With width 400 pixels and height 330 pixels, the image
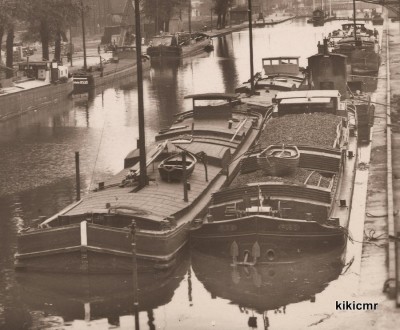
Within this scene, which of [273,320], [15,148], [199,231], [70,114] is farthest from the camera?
[70,114]

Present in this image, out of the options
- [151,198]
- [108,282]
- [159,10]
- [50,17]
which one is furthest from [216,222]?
[159,10]

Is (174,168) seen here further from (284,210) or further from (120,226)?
(284,210)

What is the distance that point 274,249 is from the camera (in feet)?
110

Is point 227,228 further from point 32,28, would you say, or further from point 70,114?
point 32,28

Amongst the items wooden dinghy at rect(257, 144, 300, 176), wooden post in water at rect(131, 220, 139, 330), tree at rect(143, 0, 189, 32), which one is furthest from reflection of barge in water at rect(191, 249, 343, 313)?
tree at rect(143, 0, 189, 32)

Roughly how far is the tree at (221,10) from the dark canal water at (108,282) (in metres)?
97.2

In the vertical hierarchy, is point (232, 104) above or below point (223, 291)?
above

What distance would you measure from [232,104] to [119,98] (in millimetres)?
34441

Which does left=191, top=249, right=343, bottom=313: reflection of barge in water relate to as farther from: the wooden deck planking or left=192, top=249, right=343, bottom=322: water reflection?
the wooden deck planking

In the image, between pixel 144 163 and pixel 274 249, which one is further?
pixel 144 163

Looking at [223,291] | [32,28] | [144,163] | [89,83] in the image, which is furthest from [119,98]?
[223,291]

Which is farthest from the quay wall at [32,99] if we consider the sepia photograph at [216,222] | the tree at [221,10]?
the tree at [221,10]

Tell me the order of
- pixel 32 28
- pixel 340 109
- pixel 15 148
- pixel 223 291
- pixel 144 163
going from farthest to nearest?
1. pixel 32 28
2. pixel 15 148
3. pixel 340 109
4. pixel 144 163
5. pixel 223 291

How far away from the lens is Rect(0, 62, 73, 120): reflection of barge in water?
76.0 m
